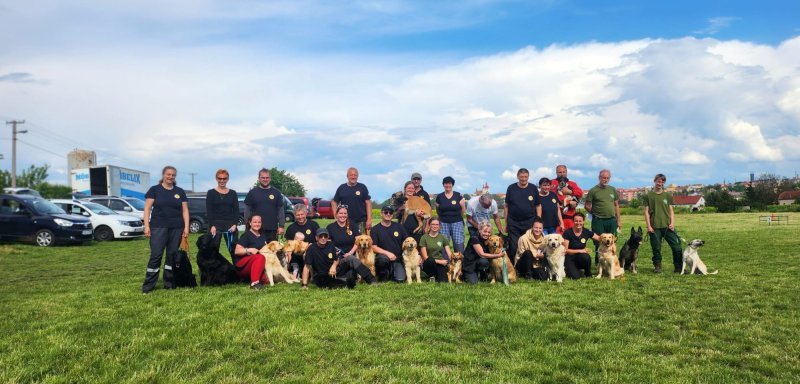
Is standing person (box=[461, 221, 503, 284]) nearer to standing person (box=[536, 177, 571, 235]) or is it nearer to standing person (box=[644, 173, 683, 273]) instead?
standing person (box=[536, 177, 571, 235])

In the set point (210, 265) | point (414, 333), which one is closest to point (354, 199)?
point (210, 265)

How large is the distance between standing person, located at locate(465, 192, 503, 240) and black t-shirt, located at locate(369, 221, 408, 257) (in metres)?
1.32

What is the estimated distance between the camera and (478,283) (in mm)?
7820

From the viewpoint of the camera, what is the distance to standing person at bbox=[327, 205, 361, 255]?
811cm

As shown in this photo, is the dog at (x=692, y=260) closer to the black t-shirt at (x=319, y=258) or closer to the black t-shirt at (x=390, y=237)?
the black t-shirt at (x=390, y=237)

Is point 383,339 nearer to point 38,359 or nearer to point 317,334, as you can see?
point 317,334

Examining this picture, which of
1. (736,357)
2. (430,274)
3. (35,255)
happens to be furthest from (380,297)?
(35,255)

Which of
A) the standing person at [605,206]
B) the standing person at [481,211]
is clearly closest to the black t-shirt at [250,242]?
the standing person at [481,211]

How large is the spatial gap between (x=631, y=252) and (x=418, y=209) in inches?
148

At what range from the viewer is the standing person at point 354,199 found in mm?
8773

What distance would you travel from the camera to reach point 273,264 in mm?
7863

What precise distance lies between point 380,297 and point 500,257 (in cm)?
219

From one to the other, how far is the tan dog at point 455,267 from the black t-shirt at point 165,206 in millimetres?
4053

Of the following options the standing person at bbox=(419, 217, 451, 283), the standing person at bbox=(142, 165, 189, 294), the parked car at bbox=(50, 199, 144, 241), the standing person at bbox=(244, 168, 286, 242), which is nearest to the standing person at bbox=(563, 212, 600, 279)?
the standing person at bbox=(419, 217, 451, 283)
